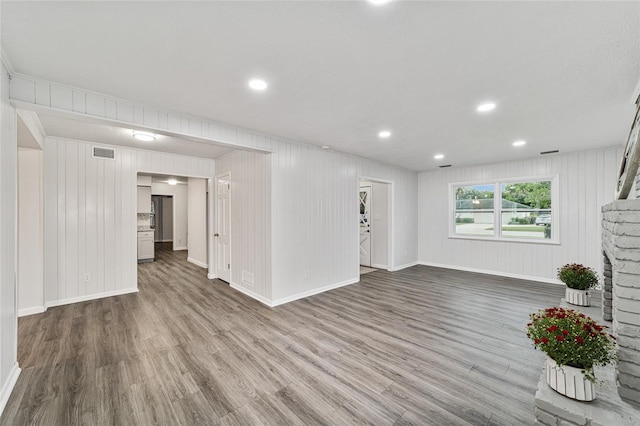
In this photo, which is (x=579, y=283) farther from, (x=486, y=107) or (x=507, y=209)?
(x=507, y=209)

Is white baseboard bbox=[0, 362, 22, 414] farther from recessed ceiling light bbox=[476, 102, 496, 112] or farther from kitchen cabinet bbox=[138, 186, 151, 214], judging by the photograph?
kitchen cabinet bbox=[138, 186, 151, 214]

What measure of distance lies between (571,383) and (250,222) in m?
4.08

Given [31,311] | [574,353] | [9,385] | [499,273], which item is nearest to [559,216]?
[499,273]

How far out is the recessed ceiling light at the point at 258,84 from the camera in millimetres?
2268

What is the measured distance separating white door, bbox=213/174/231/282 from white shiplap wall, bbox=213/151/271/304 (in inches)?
11.2

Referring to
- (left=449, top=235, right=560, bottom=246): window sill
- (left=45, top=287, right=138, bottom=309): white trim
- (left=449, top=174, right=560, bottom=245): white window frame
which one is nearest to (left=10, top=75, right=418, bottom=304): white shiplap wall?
(left=449, top=174, right=560, bottom=245): white window frame

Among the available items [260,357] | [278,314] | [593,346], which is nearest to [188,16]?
[260,357]

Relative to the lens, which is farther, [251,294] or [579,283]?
[251,294]

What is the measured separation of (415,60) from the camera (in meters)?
1.97

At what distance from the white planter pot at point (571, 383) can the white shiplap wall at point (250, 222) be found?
130 inches

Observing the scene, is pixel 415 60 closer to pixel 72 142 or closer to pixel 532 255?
pixel 72 142

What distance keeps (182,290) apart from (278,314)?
2288 millimetres

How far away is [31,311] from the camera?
3666 mm

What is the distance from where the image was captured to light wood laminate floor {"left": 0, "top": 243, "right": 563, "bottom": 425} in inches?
74.2
